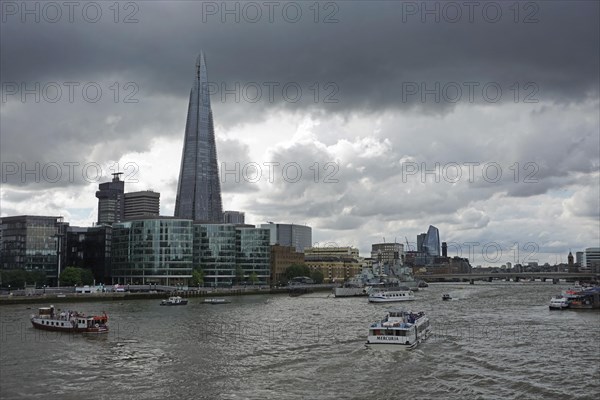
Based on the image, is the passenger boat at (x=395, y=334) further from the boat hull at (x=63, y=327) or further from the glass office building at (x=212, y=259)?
the glass office building at (x=212, y=259)

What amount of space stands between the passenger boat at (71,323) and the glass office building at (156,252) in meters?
107

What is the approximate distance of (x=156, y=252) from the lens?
18162cm

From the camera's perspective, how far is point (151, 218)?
188m

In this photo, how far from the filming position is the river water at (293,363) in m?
38.8

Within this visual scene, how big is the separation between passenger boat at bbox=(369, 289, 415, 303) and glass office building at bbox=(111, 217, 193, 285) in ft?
224

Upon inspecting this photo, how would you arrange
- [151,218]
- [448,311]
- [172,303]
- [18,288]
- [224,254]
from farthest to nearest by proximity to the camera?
1. [224,254]
2. [151,218]
3. [18,288]
4. [172,303]
5. [448,311]

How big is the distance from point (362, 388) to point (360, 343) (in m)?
19.8

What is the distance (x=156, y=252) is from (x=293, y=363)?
460 ft

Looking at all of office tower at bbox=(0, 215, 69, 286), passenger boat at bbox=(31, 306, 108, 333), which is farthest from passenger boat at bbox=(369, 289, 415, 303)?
office tower at bbox=(0, 215, 69, 286)

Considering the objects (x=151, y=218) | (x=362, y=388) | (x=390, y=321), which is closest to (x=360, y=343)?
(x=390, y=321)

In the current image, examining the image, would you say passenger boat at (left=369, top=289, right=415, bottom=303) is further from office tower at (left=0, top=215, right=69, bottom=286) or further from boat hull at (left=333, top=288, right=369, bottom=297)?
office tower at (left=0, top=215, right=69, bottom=286)

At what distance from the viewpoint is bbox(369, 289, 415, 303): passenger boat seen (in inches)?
5231

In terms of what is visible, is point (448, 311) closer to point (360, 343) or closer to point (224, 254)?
point (360, 343)

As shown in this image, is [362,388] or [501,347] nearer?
[362,388]
